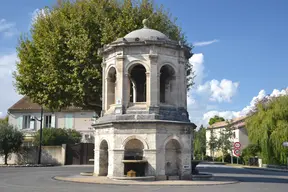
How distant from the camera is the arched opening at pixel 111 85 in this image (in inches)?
816

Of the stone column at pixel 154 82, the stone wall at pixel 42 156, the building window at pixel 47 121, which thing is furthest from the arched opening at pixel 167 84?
the building window at pixel 47 121

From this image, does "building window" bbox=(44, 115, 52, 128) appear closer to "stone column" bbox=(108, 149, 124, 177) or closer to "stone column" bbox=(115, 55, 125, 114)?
"stone column" bbox=(115, 55, 125, 114)

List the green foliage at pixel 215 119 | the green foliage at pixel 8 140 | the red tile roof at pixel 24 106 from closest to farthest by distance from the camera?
1. the green foliage at pixel 8 140
2. the red tile roof at pixel 24 106
3. the green foliage at pixel 215 119

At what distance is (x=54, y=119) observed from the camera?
50.8m

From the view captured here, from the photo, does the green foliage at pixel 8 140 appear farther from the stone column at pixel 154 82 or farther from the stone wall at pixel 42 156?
the stone column at pixel 154 82

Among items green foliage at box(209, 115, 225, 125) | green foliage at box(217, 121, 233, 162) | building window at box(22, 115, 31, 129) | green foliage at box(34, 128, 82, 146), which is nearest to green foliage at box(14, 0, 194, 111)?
green foliage at box(34, 128, 82, 146)

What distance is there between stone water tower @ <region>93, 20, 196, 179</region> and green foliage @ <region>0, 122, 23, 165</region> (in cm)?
1995

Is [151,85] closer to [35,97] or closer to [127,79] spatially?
[127,79]

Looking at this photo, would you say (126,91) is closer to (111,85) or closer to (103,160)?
(111,85)

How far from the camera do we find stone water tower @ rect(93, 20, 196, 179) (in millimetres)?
18031

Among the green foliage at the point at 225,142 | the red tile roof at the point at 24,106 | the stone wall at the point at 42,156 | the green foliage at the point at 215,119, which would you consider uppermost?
the green foliage at the point at 215,119

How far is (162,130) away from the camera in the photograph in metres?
18.2

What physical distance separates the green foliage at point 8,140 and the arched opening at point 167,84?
21684 millimetres

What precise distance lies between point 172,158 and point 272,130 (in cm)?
2061
